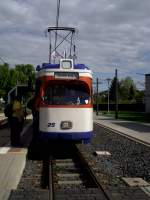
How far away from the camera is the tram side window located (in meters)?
16.0

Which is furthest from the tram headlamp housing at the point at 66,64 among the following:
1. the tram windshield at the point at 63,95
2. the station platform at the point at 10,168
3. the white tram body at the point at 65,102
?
the station platform at the point at 10,168

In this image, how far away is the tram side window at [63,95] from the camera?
15969 mm

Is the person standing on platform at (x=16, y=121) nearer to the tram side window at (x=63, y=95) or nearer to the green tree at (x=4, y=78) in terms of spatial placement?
the tram side window at (x=63, y=95)

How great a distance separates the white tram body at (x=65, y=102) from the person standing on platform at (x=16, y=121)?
138 cm

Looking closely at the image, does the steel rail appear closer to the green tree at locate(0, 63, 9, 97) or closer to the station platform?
the station platform

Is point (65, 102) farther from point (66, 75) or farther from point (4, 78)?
point (4, 78)

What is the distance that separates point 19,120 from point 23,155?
A: 3.75 m

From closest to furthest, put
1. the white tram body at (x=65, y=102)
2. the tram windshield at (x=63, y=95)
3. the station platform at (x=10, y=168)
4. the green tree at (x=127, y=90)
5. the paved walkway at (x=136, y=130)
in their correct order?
the station platform at (x=10, y=168)
the white tram body at (x=65, y=102)
the tram windshield at (x=63, y=95)
the paved walkway at (x=136, y=130)
the green tree at (x=127, y=90)

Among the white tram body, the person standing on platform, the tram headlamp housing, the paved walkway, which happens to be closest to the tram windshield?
the white tram body

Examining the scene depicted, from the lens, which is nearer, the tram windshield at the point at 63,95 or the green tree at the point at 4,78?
the tram windshield at the point at 63,95

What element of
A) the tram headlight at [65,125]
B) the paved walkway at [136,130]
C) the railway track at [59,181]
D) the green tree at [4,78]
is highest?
the green tree at [4,78]

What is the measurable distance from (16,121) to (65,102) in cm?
224

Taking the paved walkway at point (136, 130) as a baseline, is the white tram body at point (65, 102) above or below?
above

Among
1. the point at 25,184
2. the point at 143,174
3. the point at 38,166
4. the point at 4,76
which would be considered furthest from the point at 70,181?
the point at 4,76
